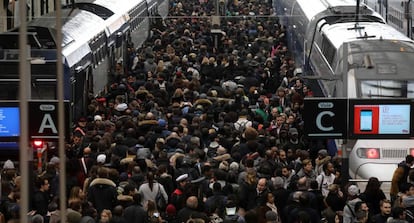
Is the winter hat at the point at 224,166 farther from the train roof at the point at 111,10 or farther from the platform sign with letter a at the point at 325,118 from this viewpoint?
the train roof at the point at 111,10

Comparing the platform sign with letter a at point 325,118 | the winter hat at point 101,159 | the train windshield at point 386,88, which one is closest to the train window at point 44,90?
the winter hat at point 101,159

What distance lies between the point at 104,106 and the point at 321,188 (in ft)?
31.4

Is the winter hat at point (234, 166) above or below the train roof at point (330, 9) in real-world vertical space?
below

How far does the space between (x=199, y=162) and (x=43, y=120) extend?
2.35 meters

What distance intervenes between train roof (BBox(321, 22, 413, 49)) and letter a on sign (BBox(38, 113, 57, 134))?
901 cm

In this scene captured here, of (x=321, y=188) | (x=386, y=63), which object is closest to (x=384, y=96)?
(x=386, y=63)

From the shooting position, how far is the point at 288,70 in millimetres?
31688

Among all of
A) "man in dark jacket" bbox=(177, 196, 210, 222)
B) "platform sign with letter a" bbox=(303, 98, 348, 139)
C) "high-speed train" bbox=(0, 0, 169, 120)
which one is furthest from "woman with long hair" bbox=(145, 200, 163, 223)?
"platform sign with letter a" bbox=(303, 98, 348, 139)

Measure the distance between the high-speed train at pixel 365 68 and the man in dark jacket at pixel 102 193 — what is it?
128 inches

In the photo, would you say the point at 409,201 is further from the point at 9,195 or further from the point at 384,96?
the point at 384,96

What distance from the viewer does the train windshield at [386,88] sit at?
20.2 meters

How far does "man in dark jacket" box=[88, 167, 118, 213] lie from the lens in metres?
14.6

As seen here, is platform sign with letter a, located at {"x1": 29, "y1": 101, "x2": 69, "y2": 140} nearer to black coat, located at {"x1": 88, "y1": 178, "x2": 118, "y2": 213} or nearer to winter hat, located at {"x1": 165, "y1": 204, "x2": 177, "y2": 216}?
black coat, located at {"x1": 88, "y1": 178, "x2": 118, "y2": 213}

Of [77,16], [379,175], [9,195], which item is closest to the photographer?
[9,195]
